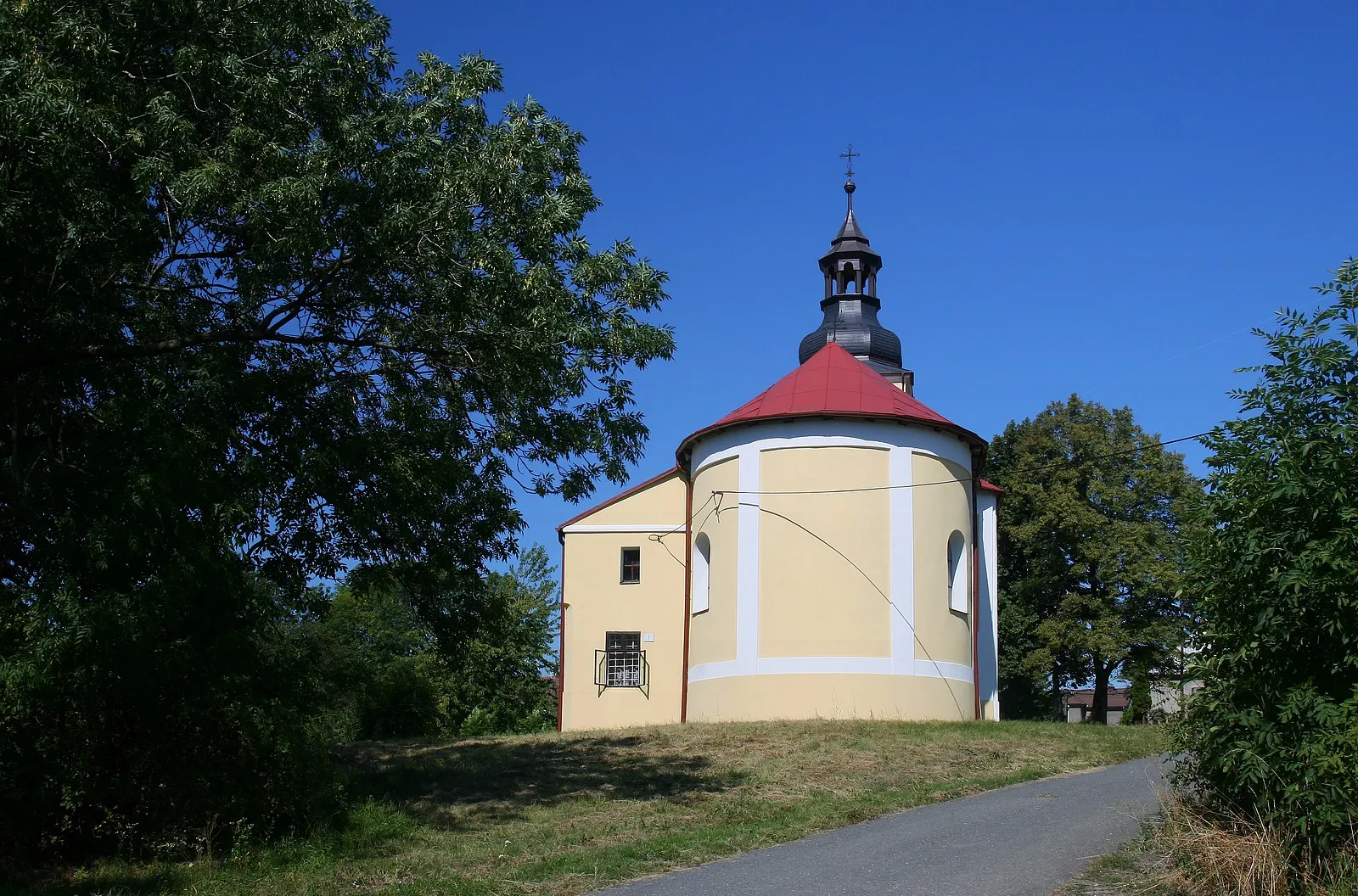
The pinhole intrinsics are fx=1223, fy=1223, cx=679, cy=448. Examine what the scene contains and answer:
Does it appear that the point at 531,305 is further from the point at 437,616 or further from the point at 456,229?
the point at 437,616

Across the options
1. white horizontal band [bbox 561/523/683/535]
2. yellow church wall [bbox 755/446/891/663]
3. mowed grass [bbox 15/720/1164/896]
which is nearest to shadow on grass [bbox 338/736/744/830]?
mowed grass [bbox 15/720/1164/896]

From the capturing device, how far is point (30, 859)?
1089 cm

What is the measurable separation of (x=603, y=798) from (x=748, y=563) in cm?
1115

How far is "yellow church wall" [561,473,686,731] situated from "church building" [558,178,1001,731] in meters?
0.07

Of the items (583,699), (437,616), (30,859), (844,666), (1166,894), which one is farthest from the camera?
(583,699)

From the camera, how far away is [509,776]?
17.0 meters

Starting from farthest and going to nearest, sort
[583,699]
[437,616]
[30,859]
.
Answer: [583,699] → [437,616] → [30,859]

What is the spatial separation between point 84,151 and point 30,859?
250 inches

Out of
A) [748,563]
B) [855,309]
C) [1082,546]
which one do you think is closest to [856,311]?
[855,309]

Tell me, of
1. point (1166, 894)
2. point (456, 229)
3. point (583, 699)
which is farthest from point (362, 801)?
point (583, 699)

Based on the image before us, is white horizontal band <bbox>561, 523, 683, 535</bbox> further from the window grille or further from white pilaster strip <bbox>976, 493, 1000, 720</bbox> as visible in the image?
white pilaster strip <bbox>976, 493, 1000, 720</bbox>

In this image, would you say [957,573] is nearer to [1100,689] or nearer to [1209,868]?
[1100,689]

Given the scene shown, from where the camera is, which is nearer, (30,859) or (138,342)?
(30,859)

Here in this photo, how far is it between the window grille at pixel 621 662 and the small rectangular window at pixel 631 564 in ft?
4.52
